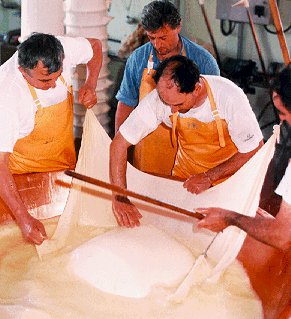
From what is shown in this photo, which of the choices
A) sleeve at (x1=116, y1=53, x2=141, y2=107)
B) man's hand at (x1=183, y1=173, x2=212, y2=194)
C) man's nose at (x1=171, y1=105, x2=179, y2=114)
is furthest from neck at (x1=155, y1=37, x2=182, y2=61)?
man's hand at (x1=183, y1=173, x2=212, y2=194)

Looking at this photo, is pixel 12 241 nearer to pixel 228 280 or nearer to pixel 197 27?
pixel 228 280

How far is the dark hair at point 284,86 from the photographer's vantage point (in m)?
2.27

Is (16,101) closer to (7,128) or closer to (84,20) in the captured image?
(7,128)

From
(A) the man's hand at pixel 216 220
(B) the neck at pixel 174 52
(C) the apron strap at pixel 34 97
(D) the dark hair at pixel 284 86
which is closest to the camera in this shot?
(D) the dark hair at pixel 284 86

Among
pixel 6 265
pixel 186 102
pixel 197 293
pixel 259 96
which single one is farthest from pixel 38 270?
pixel 259 96

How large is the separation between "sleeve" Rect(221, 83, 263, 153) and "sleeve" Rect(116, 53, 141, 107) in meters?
0.86

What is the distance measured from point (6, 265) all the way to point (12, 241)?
0.76ft

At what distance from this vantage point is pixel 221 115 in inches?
118

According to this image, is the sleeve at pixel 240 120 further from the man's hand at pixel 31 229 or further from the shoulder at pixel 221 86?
the man's hand at pixel 31 229

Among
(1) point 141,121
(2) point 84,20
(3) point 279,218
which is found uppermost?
(2) point 84,20

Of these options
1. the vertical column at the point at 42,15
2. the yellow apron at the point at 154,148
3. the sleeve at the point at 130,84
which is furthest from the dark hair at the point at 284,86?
the vertical column at the point at 42,15

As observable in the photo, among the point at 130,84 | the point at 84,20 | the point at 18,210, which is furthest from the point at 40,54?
the point at 84,20

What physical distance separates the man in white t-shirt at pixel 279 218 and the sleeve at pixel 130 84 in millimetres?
1445

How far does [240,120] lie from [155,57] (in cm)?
84
